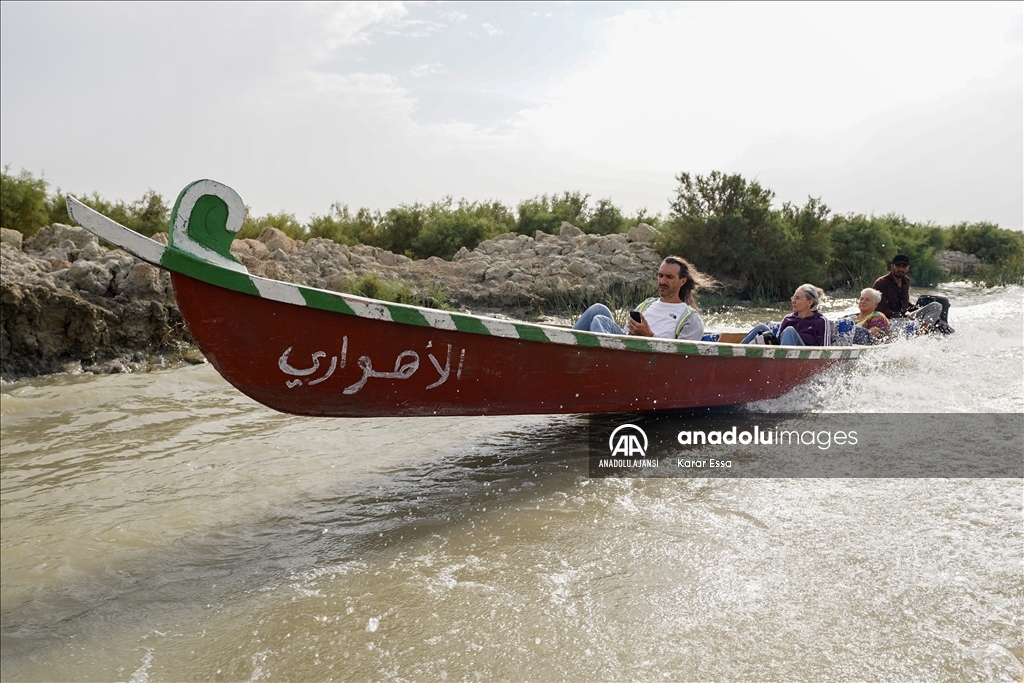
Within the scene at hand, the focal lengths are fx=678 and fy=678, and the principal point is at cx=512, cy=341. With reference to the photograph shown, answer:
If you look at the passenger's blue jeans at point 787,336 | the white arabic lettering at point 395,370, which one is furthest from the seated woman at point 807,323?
the white arabic lettering at point 395,370

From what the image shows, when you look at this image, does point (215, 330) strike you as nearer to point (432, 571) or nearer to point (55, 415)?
point (432, 571)

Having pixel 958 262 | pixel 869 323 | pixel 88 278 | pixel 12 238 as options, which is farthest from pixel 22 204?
pixel 958 262

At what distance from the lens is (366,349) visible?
3.50 meters

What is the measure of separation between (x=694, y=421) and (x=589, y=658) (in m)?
3.45

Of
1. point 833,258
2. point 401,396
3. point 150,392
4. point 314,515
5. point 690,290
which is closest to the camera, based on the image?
point 314,515

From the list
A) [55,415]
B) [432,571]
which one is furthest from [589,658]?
[55,415]

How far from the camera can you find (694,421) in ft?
17.7

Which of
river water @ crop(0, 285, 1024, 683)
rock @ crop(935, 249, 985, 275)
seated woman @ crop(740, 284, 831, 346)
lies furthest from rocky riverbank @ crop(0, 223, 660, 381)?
rock @ crop(935, 249, 985, 275)

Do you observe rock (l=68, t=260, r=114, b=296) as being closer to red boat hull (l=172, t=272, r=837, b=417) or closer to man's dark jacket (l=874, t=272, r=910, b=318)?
red boat hull (l=172, t=272, r=837, b=417)

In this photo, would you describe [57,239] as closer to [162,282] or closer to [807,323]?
[162,282]

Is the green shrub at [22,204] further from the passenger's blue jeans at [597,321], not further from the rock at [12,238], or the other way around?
the passenger's blue jeans at [597,321]

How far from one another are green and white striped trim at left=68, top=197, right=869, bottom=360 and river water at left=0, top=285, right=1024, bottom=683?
83 centimetres

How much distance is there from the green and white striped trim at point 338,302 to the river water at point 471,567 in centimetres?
83

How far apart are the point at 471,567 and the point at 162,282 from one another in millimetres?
7144
